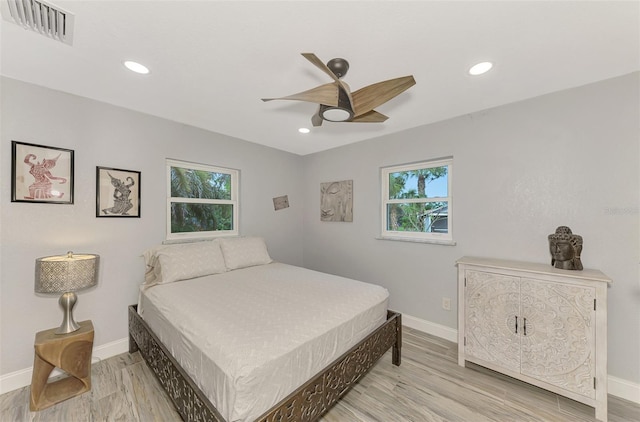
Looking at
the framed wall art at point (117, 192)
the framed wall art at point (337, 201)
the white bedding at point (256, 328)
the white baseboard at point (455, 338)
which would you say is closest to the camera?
the white bedding at point (256, 328)

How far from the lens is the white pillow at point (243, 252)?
2854 millimetres

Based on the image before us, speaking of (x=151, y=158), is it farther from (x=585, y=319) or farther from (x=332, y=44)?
(x=585, y=319)

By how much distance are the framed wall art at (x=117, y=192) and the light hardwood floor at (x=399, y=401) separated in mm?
1381

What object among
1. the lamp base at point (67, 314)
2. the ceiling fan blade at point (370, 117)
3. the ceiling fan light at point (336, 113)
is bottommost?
the lamp base at point (67, 314)

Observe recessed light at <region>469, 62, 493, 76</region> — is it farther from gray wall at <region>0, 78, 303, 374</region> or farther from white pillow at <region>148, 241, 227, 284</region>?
white pillow at <region>148, 241, 227, 284</region>

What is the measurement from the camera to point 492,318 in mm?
2041

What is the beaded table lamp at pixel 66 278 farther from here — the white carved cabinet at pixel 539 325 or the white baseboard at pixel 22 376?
the white carved cabinet at pixel 539 325

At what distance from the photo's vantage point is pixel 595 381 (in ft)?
5.41

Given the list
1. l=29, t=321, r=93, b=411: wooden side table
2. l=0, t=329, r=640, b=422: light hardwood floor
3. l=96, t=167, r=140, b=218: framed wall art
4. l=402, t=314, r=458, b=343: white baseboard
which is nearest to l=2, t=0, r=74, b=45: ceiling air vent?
l=96, t=167, r=140, b=218: framed wall art

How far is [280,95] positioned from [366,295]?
1841mm

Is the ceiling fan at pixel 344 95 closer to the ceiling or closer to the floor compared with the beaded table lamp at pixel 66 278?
closer to the ceiling

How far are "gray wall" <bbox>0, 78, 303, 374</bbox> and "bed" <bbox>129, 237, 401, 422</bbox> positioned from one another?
237 millimetres

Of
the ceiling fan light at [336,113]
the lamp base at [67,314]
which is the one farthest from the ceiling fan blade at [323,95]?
the lamp base at [67,314]

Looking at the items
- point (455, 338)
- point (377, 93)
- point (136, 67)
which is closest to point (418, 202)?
point (455, 338)
